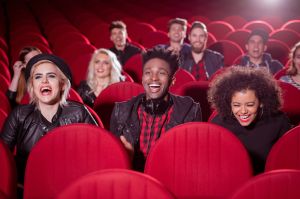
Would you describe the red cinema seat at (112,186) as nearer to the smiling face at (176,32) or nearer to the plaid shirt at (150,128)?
the plaid shirt at (150,128)

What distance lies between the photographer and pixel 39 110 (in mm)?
2707

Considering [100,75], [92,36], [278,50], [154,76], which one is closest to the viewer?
[154,76]

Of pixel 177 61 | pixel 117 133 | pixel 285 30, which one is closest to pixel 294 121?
pixel 177 61

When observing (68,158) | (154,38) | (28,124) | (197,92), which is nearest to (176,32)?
(154,38)

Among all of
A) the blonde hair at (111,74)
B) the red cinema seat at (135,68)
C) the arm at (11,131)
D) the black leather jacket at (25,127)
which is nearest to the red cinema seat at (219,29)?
the red cinema seat at (135,68)

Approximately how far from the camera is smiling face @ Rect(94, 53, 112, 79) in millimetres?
4082

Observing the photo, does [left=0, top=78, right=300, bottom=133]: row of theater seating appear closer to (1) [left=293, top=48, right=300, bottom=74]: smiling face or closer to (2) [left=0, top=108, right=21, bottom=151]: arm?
(2) [left=0, top=108, right=21, bottom=151]: arm

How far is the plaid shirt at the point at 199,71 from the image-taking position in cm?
500

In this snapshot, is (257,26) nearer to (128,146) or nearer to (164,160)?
(128,146)

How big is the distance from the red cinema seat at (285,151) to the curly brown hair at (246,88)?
1.42 ft

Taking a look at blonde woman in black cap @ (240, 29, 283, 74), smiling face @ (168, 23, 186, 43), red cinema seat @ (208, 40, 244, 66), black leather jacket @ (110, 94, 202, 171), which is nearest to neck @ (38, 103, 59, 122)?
black leather jacket @ (110, 94, 202, 171)

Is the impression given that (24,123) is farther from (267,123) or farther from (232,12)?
(232,12)

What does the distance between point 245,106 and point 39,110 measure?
3.79 feet

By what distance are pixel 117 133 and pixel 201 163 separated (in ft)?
2.70
